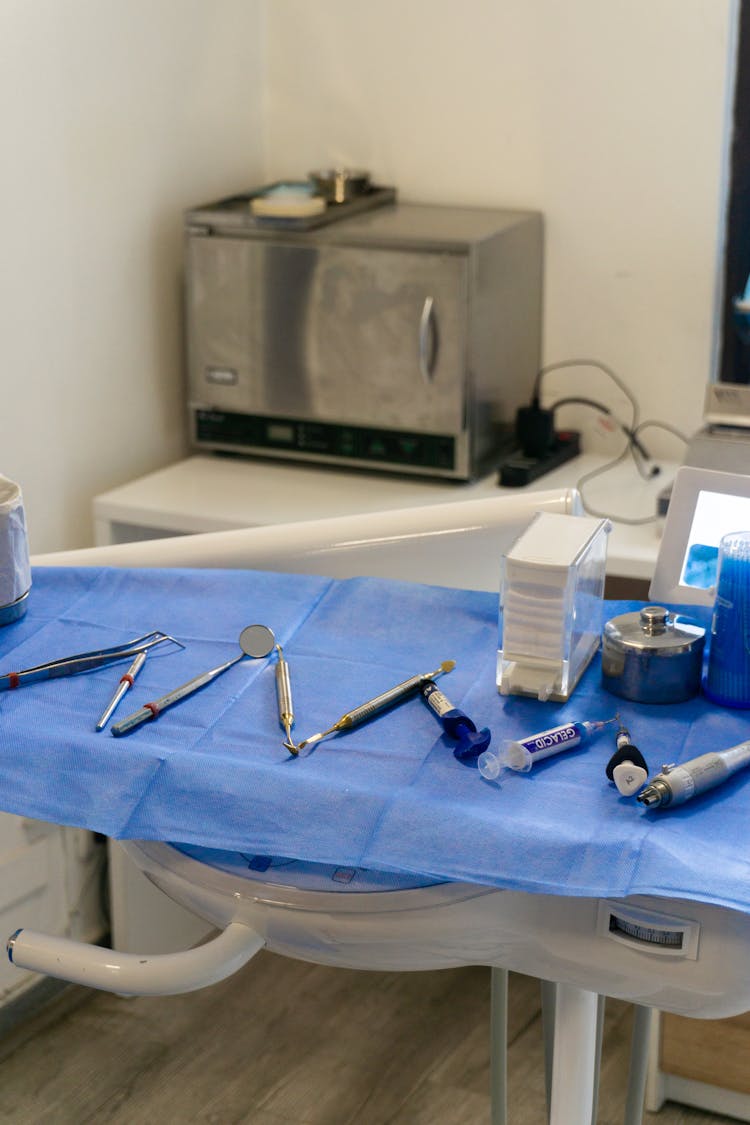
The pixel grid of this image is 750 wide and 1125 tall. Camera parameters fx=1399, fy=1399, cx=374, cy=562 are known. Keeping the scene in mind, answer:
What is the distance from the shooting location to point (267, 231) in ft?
7.12

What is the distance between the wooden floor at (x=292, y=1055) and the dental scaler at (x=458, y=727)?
108cm

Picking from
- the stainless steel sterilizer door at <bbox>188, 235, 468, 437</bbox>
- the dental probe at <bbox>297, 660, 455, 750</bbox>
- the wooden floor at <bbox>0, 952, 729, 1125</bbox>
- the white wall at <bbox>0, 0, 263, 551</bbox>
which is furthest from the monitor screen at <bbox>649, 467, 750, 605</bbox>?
the white wall at <bbox>0, 0, 263, 551</bbox>

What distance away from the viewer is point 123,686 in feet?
3.69

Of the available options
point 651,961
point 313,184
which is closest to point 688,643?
point 651,961

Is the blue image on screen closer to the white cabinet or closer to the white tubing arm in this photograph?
the white tubing arm

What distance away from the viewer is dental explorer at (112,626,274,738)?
107cm

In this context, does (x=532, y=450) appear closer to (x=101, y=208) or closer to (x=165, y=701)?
(x=101, y=208)

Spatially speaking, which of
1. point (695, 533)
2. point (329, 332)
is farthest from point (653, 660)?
point (329, 332)

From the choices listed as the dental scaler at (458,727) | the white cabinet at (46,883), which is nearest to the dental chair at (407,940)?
the dental scaler at (458,727)

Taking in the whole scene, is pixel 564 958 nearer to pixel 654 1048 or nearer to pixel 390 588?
pixel 390 588

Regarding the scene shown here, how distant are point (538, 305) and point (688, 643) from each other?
1.34 metres

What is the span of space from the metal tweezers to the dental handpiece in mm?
454

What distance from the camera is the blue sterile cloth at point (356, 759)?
2.98 feet

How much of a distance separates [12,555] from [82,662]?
13 centimetres
